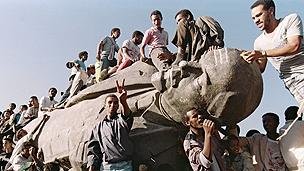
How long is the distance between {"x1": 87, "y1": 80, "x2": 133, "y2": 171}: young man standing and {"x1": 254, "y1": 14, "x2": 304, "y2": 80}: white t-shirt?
218 cm

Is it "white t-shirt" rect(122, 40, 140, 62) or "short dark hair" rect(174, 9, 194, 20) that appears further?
"white t-shirt" rect(122, 40, 140, 62)

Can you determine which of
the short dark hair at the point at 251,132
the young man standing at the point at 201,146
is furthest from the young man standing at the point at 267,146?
the young man standing at the point at 201,146

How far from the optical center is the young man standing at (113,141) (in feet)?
24.0

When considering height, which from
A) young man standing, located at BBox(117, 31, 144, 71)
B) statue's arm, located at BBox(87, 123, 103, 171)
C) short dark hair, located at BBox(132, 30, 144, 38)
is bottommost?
statue's arm, located at BBox(87, 123, 103, 171)

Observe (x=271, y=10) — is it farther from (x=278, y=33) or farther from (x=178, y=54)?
(x=178, y=54)

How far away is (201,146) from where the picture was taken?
631cm

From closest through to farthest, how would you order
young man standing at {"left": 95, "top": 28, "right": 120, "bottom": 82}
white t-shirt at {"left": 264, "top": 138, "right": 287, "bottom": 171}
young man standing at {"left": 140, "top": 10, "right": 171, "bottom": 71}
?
white t-shirt at {"left": 264, "top": 138, "right": 287, "bottom": 171} → young man standing at {"left": 140, "top": 10, "right": 171, "bottom": 71} → young man standing at {"left": 95, "top": 28, "right": 120, "bottom": 82}

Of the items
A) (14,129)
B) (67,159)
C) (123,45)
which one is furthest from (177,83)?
(14,129)

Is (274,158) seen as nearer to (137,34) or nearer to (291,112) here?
(291,112)

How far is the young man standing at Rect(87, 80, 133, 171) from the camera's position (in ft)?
24.0

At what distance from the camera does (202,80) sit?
7062 mm

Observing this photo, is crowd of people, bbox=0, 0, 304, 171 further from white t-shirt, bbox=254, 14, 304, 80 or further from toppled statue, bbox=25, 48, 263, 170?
toppled statue, bbox=25, 48, 263, 170

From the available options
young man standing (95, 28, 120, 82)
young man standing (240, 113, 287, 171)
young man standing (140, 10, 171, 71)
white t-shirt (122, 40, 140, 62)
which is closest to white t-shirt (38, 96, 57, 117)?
young man standing (95, 28, 120, 82)

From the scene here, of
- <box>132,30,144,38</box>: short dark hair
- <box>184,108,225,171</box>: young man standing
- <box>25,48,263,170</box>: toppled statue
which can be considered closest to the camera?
<box>184,108,225,171</box>: young man standing
